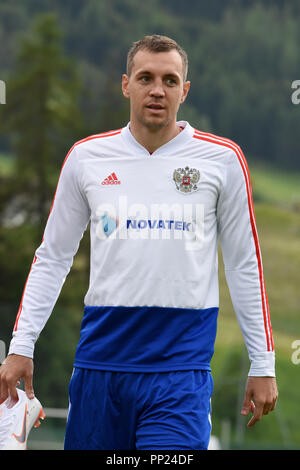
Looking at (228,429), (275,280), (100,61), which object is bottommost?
(228,429)

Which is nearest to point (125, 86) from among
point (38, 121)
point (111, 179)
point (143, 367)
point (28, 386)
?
point (111, 179)

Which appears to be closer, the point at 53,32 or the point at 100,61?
the point at 53,32

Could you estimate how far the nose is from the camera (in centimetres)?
389

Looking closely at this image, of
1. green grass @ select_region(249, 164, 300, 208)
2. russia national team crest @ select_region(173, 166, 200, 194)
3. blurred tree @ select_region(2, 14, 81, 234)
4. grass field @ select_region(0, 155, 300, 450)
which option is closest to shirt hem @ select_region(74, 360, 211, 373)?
russia national team crest @ select_region(173, 166, 200, 194)

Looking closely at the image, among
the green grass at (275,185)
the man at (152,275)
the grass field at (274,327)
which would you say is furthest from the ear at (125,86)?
the green grass at (275,185)

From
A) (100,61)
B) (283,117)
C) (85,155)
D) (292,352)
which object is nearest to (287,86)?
(283,117)

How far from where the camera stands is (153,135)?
4012 mm

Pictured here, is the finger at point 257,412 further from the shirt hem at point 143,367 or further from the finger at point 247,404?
the shirt hem at point 143,367

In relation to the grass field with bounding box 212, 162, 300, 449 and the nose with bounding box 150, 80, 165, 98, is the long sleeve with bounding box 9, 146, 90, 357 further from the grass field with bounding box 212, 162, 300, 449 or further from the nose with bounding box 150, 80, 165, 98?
the grass field with bounding box 212, 162, 300, 449

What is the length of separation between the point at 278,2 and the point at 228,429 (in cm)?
2302

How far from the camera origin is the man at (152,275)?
377 centimetres

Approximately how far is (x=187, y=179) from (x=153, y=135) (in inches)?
9.5

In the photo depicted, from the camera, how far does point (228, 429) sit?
111ft
